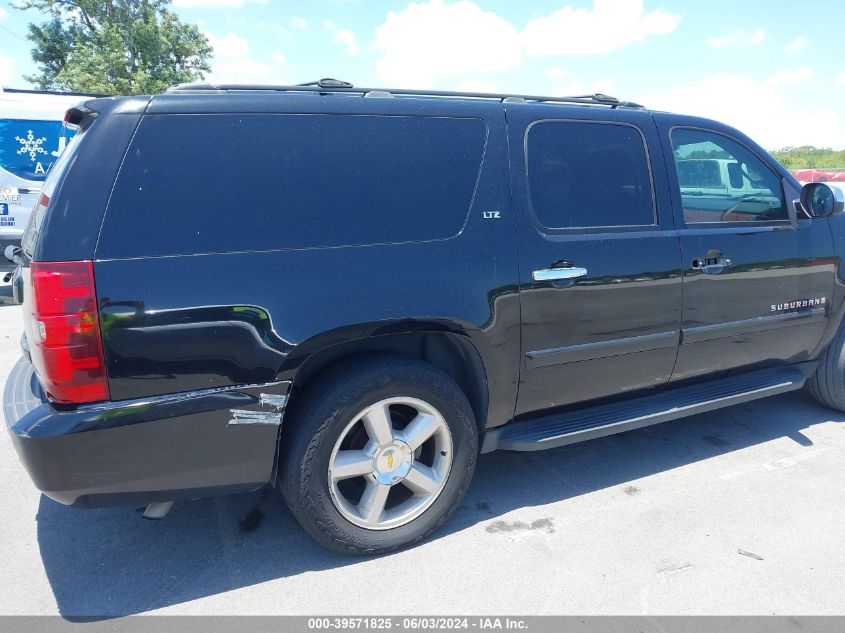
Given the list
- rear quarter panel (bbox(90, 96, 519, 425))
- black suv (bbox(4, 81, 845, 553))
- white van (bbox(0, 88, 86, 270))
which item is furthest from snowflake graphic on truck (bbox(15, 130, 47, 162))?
rear quarter panel (bbox(90, 96, 519, 425))

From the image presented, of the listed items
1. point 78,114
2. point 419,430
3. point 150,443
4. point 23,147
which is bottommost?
point 419,430

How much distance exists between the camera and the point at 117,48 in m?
19.0

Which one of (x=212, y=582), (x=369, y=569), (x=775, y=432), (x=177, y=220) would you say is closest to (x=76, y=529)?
(x=212, y=582)

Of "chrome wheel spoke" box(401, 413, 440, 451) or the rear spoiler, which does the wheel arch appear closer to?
"chrome wheel spoke" box(401, 413, 440, 451)

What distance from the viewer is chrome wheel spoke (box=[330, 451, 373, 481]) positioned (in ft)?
8.38

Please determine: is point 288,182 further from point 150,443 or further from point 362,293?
point 150,443

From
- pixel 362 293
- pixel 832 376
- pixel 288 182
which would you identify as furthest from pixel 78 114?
pixel 832 376

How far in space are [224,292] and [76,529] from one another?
155 cm

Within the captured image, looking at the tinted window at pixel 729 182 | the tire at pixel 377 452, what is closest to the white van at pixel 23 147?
the tire at pixel 377 452

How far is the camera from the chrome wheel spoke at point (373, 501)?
2656mm

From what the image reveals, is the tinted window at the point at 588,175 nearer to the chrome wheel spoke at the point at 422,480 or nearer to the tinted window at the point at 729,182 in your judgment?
the tinted window at the point at 729,182

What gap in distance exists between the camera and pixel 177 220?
222cm

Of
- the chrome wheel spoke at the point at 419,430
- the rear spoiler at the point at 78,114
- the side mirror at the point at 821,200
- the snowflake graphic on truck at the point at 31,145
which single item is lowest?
the chrome wheel spoke at the point at 419,430

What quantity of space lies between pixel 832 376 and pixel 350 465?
11.0 ft
